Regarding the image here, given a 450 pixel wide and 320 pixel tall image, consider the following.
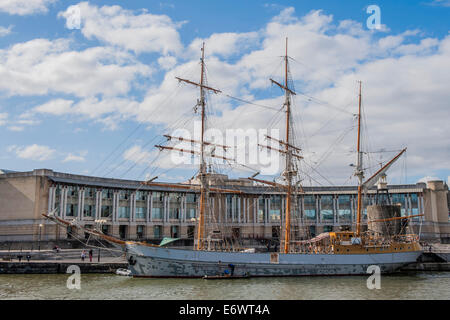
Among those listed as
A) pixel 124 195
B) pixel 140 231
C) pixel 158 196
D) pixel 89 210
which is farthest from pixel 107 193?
pixel 158 196

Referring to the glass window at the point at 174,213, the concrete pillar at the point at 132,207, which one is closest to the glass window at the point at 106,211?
the concrete pillar at the point at 132,207

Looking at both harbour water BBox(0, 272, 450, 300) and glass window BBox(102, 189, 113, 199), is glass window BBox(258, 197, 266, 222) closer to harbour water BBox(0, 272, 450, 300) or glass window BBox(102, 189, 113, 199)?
glass window BBox(102, 189, 113, 199)

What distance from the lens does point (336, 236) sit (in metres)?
43.8

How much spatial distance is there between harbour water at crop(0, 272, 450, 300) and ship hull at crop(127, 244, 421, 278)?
1.34 m

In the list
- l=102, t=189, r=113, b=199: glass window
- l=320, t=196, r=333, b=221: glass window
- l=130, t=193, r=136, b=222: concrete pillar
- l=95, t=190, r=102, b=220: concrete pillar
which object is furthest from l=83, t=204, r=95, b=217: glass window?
l=320, t=196, r=333, b=221: glass window

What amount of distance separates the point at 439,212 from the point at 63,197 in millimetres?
70084

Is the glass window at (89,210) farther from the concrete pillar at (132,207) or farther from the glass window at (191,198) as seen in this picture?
the glass window at (191,198)

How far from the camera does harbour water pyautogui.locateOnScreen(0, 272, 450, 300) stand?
29.6 m

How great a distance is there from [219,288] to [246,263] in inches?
291

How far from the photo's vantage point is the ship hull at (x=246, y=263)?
3822 cm
